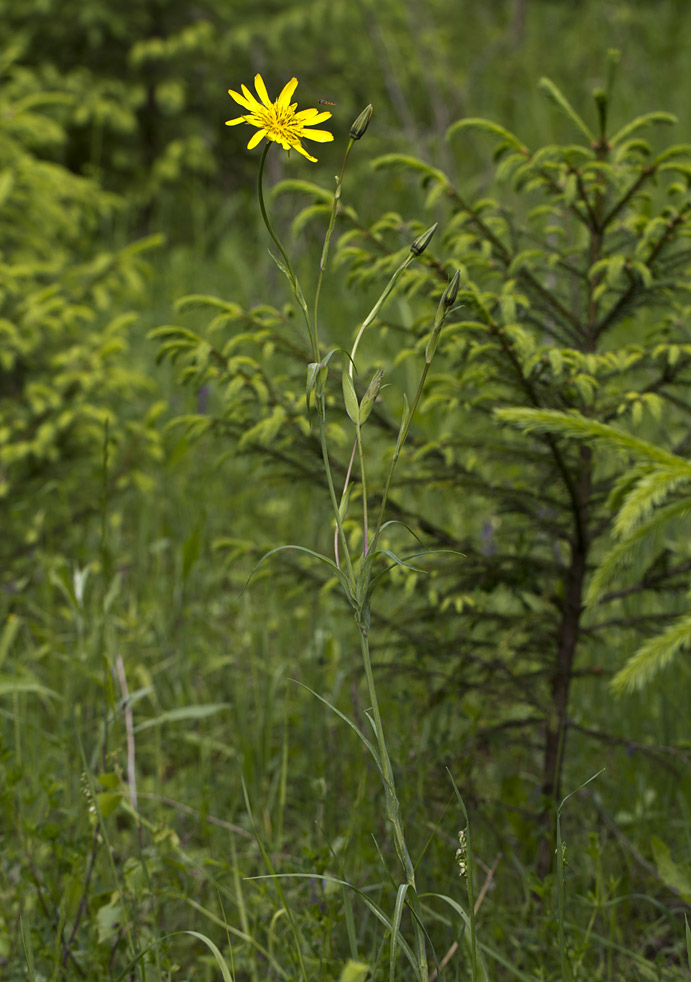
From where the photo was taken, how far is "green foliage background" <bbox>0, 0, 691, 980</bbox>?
5.22 feet

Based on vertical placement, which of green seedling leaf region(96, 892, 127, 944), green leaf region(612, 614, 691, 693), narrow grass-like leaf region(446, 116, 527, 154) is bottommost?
green seedling leaf region(96, 892, 127, 944)

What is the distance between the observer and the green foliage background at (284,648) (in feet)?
5.22

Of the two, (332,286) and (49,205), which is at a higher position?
(332,286)

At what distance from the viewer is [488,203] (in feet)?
5.47

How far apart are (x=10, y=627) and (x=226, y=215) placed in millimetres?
4742

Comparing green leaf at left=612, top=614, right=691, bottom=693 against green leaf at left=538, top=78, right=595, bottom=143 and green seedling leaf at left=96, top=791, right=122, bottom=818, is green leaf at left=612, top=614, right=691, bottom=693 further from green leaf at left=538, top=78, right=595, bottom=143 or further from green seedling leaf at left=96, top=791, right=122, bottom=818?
green leaf at left=538, top=78, right=595, bottom=143

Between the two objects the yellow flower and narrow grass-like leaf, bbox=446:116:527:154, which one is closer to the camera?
the yellow flower

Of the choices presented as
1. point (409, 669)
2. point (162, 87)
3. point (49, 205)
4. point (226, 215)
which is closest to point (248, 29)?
point (162, 87)

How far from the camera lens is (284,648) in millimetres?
2703

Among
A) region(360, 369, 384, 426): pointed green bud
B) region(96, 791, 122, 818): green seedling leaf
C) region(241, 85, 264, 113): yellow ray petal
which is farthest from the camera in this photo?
region(96, 791, 122, 818): green seedling leaf

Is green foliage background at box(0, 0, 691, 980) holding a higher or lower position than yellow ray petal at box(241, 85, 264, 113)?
lower

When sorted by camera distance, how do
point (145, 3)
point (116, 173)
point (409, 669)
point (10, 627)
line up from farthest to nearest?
1. point (116, 173)
2. point (145, 3)
3. point (10, 627)
4. point (409, 669)

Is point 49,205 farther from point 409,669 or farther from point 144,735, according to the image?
point 409,669

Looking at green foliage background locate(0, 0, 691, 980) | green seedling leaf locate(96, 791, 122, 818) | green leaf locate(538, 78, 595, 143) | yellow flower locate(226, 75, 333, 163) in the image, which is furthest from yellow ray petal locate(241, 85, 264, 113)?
green seedling leaf locate(96, 791, 122, 818)
